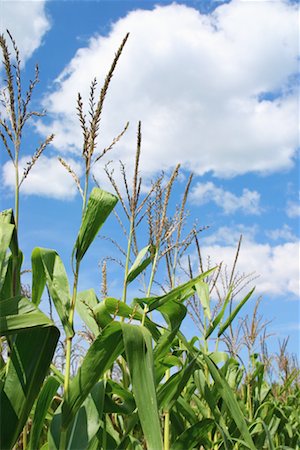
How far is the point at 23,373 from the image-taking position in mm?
1354

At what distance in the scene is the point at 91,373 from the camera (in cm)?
138

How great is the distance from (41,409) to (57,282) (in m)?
0.42

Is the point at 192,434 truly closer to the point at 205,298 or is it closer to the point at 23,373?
the point at 205,298

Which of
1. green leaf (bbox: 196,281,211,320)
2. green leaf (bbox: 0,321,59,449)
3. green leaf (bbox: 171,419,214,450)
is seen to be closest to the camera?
green leaf (bbox: 0,321,59,449)

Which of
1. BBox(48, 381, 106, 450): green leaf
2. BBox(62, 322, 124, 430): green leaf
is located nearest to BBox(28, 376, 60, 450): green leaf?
BBox(48, 381, 106, 450): green leaf

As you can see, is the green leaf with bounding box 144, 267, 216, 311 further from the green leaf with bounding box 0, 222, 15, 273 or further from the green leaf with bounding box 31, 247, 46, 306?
the green leaf with bounding box 0, 222, 15, 273

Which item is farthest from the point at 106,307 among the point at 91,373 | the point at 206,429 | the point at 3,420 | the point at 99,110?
the point at 206,429

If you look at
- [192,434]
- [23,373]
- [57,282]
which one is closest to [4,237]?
[57,282]

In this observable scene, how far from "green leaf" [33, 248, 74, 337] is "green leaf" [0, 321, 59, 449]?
0.20 ft

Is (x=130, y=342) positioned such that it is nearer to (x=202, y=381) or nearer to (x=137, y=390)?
(x=137, y=390)

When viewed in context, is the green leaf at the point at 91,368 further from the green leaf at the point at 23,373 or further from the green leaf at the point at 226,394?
the green leaf at the point at 226,394

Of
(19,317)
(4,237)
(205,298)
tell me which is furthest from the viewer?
(205,298)

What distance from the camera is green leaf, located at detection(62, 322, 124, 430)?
1.36m

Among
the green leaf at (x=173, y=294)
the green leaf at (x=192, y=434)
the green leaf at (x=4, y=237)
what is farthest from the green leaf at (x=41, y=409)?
the green leaf at (x=192, y=434)
